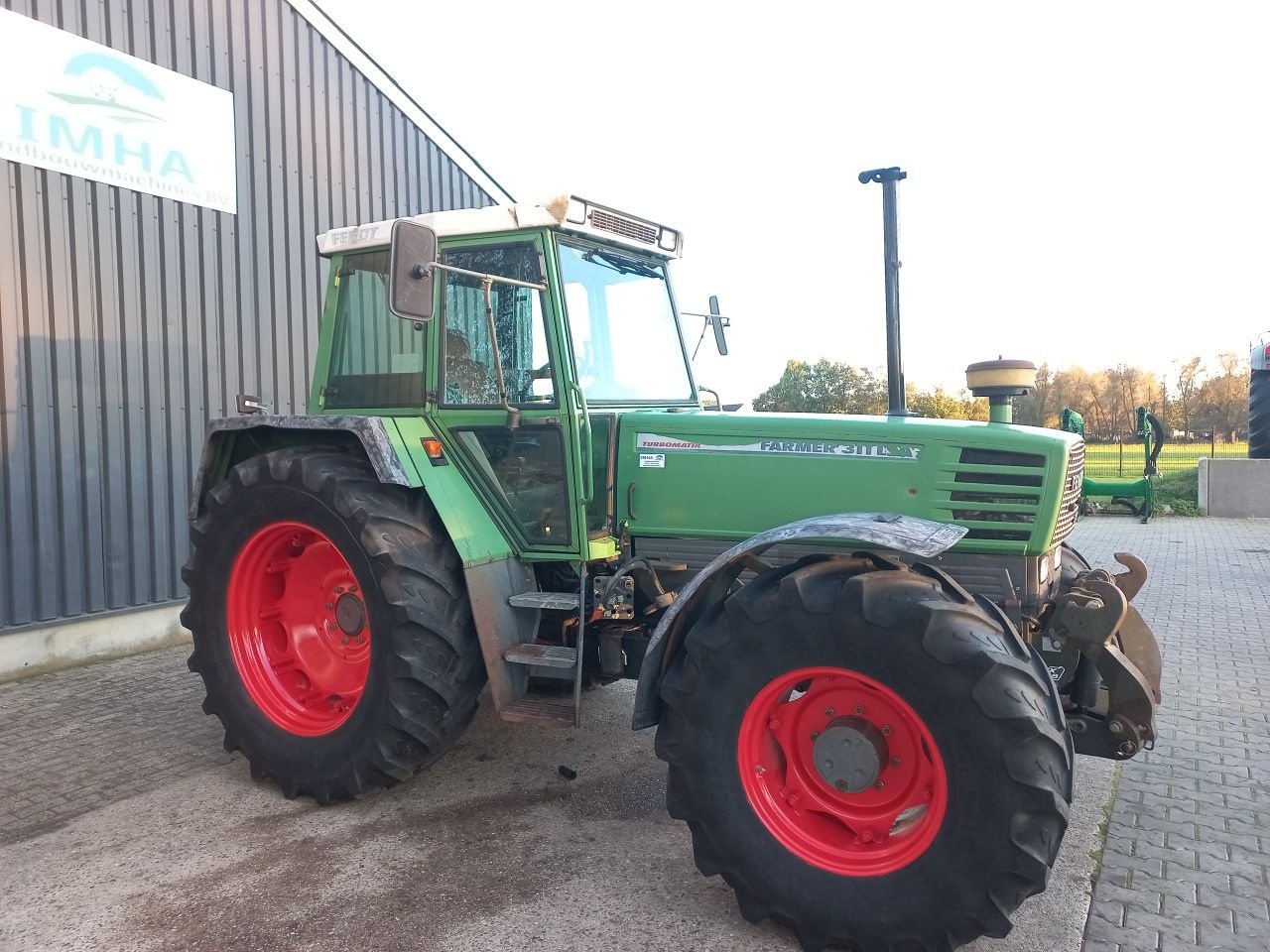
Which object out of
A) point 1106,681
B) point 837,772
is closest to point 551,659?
point 837,772

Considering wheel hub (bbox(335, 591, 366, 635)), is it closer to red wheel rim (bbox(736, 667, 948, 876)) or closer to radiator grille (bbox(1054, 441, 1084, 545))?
red wheel rim (bbox(736, 667, 948, 876))

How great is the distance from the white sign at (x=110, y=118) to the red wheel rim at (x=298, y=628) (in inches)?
135

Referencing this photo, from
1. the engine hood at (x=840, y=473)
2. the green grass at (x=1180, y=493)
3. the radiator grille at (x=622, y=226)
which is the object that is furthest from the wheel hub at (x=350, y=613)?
the green grass at (x=1180, y=493)

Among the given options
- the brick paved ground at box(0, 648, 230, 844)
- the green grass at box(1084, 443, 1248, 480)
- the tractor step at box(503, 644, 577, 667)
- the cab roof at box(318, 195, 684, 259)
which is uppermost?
the cab roof at box(318, 195, 684, 259)

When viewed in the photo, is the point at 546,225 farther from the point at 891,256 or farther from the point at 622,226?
the point at 891,256

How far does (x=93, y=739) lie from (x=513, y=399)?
2971 millimetres

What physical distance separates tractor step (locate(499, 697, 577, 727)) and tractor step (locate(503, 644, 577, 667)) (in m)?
0.16

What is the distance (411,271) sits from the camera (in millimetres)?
3324

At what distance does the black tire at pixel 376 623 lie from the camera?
3641 millimetres

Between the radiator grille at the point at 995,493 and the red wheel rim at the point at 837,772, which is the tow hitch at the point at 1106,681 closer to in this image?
the radiator grille at the point at 995,493

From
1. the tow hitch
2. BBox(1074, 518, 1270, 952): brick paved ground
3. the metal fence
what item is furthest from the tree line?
the tow hitch

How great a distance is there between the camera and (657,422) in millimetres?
3857

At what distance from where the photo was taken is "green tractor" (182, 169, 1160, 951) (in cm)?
274

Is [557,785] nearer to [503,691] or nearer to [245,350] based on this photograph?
[503,691]
